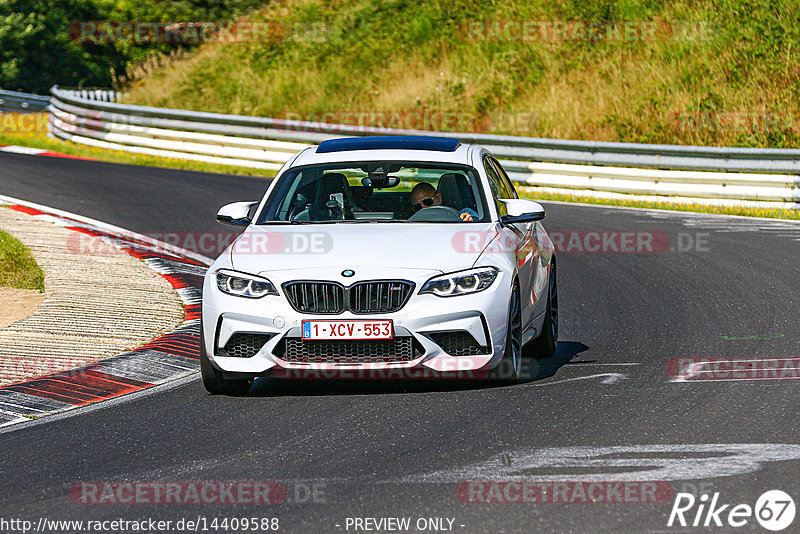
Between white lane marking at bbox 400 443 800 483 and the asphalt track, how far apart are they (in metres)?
0.01

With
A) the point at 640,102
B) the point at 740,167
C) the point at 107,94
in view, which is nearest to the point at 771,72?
the point at 640,102

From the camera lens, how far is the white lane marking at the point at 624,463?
5.80 meters

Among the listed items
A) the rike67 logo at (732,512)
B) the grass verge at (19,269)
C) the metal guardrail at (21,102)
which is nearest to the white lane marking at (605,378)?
the rike67 logo at (732,512)

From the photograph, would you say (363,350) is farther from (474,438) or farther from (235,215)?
(235,215)

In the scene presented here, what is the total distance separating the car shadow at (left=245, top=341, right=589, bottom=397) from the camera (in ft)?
26.6

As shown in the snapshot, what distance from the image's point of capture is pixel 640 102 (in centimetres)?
2691

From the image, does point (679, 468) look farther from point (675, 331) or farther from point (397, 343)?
point (675, 331)

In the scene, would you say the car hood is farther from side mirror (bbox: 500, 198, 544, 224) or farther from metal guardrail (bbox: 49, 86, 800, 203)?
metal guardrail (bbox: 49, 86, 800, 203)

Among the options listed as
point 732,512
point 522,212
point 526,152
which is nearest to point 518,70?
point 526,152

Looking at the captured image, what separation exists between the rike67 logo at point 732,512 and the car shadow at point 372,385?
2714mm

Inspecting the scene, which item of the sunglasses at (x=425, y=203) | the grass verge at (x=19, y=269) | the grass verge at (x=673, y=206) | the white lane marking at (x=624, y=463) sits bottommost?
the grass verge at (x=673, y=206)

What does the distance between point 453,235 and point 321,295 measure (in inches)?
43.4

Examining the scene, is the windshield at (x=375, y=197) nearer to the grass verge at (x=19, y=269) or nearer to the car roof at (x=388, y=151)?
the car roof at (x=388, y=151)

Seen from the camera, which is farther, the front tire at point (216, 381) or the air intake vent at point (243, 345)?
the front tire at point (216, 381)
